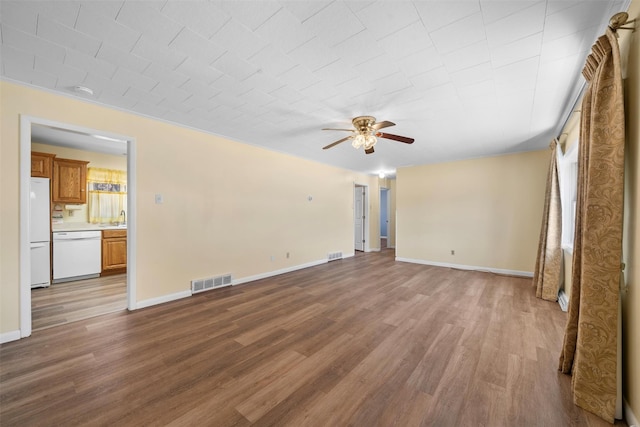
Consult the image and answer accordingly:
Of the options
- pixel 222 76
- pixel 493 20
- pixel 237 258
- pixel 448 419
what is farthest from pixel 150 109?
pixel 448 419

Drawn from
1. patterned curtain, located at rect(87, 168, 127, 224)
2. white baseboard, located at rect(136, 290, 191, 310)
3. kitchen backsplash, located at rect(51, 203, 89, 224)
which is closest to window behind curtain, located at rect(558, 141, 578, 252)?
white baseboard, located at rect(136, 290, 191, 310)

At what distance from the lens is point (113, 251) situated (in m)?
4.96

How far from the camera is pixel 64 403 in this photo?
1.67 m

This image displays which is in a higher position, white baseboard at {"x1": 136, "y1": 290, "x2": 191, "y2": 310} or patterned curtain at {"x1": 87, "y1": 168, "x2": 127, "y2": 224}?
patterned curtain at {"x1": 87, "y1": 168, "x2": 127, "y2": 224}

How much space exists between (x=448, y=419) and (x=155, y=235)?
3.83m

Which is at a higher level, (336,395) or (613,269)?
(613,269)

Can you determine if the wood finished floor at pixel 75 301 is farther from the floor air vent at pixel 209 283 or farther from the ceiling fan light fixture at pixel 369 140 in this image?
the ceiling fan light fixture at pixel 369 140

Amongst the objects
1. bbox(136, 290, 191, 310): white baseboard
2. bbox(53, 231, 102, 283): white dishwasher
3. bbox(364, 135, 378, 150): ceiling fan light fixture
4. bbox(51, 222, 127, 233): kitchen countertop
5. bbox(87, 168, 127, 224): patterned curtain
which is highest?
bbox(364, 135, 378, 150): ceiling fan light fixture

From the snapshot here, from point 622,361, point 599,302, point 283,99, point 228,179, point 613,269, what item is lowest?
point 622,361

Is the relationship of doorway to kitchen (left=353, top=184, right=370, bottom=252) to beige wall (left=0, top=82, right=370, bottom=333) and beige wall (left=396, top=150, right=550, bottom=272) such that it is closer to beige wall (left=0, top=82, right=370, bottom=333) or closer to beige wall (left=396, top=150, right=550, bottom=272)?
beige wall (left=396, top=150, right=550, bottom=272)

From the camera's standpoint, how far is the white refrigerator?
13.1 feet

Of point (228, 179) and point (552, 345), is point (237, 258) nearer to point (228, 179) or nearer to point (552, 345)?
point (228, 179)

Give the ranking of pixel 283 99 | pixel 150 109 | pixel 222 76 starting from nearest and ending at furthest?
pixel 222 76 → pixel 283 99 → pixel 150 109

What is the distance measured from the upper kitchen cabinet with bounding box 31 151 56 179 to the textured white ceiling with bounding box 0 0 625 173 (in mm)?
2515
